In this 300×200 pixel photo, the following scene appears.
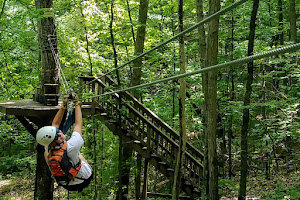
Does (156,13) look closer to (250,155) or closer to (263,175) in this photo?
(250,155)

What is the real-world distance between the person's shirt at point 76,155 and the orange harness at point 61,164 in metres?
0.05

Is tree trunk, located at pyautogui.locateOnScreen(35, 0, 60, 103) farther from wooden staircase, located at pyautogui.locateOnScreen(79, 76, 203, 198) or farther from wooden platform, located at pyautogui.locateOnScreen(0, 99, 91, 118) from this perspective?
wooden staircase, located at pyautogui.locateOnScreen(79, 76, 203, 198)

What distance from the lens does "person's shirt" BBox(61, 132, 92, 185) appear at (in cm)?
327

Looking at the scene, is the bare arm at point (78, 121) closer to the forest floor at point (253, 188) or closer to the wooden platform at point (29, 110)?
the wooden platform at point (29, 110)

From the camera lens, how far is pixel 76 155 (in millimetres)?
3316

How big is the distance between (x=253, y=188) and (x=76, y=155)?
22.4 ft

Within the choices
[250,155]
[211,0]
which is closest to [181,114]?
[211,0]

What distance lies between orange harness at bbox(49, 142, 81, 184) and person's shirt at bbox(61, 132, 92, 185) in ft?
0.18

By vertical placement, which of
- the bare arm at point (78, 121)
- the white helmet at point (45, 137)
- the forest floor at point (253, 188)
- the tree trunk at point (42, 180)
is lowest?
the forest floor at point (253, 188)

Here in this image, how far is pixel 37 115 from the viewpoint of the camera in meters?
5.80

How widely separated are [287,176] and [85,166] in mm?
7000

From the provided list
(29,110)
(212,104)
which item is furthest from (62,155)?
(212,104)

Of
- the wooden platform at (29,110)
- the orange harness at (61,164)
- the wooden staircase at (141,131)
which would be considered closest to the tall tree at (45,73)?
the wooden platform at (29,110)

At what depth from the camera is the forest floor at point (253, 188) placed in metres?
6.83
